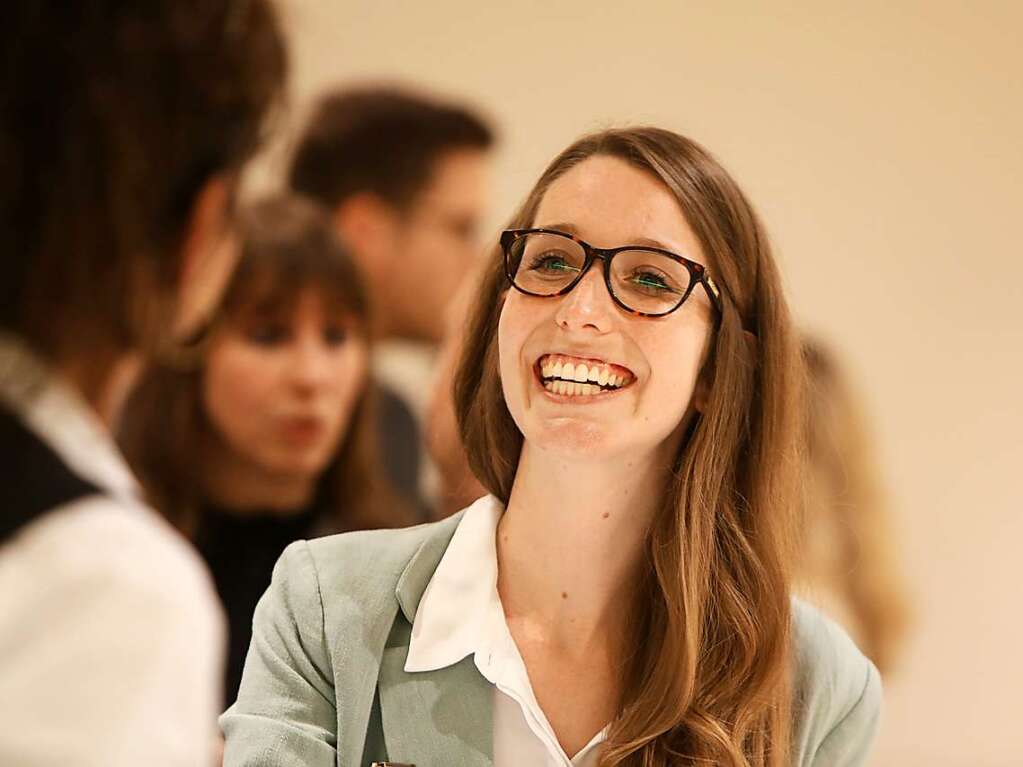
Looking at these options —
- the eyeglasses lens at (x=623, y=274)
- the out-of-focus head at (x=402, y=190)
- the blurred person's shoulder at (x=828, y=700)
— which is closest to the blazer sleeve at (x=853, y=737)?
the blurred person's shoulder at (x=828, y=700)

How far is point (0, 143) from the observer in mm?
706

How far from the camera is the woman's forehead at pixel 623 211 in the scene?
1.26m

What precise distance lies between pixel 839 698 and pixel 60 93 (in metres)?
1.02

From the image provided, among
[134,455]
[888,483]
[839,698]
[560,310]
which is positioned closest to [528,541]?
[560,310]

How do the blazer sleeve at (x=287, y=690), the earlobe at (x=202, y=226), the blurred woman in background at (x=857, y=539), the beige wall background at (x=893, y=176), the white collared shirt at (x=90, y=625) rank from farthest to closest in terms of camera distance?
1. the beige wall background at (x=893, y=176)
2. the blurred woman in background at (x=857, y=539)
3. the blazer sleeve at (x=287, y=690)
4. the earlobe at (x=202, y=226)
5. the white collared shirt at (x=90, y=625)

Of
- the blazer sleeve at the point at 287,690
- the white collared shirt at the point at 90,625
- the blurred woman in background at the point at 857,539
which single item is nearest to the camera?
the white collared shirt at the point at 90,625

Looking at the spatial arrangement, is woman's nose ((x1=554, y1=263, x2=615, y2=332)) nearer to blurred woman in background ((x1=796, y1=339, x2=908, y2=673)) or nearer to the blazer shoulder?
the blazer shoulder

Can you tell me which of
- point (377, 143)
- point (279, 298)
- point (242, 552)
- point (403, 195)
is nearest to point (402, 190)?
point (403, 195)

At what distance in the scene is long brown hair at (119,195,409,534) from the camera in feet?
6.09

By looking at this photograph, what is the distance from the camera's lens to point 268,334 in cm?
187

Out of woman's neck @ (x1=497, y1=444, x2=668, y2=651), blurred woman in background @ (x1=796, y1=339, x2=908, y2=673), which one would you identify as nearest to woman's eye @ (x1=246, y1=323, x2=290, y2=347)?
woman's neck @ (x1=497, y1=444, x2=668, y2=651)

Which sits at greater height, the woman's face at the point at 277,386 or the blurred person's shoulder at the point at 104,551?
the blurred person's shoulder at the point at 104,551

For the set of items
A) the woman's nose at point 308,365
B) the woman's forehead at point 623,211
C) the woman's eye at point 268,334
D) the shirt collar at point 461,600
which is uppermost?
the woman's forehead at point 623,211

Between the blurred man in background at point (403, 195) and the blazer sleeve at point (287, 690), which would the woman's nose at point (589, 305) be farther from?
the blurred man in background at point (403, 195)
